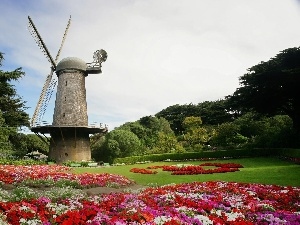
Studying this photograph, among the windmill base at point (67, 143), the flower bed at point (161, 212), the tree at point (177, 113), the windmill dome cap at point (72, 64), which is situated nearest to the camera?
the flower bed at point (161, 212)

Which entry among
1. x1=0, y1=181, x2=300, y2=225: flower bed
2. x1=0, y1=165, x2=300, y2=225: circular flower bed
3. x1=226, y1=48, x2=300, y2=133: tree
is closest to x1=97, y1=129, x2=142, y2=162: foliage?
x1=226, y1=48, x2=300, y2=133: tree

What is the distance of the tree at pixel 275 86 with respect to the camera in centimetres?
3659

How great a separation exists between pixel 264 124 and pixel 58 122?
114ft

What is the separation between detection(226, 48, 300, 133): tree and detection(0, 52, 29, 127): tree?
29.8m

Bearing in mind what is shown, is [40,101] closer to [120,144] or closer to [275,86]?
[120,144]

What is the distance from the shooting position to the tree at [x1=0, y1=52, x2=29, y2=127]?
141 ft

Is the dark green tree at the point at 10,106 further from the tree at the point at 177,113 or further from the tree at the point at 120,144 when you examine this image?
the tree at the point at 177,113

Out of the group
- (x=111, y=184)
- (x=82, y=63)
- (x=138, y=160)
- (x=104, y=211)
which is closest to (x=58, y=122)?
(x=82, y=63)

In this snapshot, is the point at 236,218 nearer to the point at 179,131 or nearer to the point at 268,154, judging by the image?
the point at 268,154

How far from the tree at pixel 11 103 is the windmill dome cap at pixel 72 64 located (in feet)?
18.4

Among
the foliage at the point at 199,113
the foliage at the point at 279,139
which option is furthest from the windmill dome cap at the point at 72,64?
the foliage at the point at 199,113

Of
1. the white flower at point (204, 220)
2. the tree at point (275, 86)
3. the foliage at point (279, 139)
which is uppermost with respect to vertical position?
the tree at point (275, 86)

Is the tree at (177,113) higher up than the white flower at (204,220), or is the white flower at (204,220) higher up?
the tree at (177,113)

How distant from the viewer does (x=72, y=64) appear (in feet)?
137
